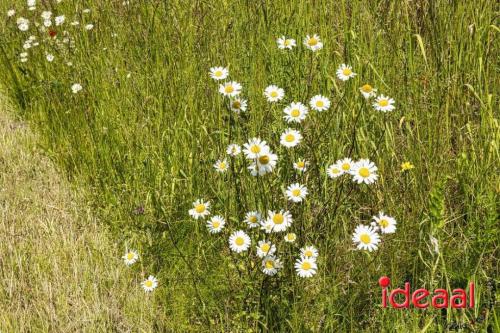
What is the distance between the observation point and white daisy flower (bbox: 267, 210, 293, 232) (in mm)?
1615

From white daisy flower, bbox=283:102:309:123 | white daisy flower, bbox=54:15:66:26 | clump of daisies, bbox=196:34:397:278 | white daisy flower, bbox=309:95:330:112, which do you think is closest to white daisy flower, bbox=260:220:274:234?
clump of daisies, bbox=196:34:397:278

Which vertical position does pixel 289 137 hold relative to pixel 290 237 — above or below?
Answer: above

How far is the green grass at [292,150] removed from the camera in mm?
1755

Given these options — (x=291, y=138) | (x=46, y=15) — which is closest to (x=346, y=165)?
(x=291, y=138)

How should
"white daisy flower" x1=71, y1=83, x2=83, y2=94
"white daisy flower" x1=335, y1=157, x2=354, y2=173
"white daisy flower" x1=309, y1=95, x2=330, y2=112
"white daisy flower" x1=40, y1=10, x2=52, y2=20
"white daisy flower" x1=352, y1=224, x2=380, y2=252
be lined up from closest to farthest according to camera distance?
"white daisy flower" x1=352, y1=224, x2=380, y2=252 → "white daisy flower" x1=335, y1=157, x2=354, y2=173 → "white daisy flower" x1=309, y1=95, x2=330, y2=112 → "white daisy flower" x1=71, y1=83, x2=83, y2=94 → "white daisy flower" x1=40, y1=10, x2=52, y2=20

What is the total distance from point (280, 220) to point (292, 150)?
14.4 inches

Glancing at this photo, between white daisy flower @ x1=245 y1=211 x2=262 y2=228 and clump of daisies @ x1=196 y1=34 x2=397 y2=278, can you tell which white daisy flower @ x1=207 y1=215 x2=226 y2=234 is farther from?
white daisy flower @ x1=245 y1=211 x2=262 y2=228

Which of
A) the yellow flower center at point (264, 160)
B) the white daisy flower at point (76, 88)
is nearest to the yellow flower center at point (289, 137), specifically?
the yellow flower center at point (264, 160)

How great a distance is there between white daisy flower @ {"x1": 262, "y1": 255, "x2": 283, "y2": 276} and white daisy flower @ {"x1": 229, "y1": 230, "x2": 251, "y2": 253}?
0.09 meters

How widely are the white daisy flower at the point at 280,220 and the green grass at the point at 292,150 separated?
105 mm

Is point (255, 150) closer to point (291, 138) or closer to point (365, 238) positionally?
point (291, 138)

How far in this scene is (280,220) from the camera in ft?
5.40

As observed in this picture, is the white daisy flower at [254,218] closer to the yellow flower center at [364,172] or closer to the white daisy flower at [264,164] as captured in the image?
the white daisy flower at [264,164]

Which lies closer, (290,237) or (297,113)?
(290,237)
